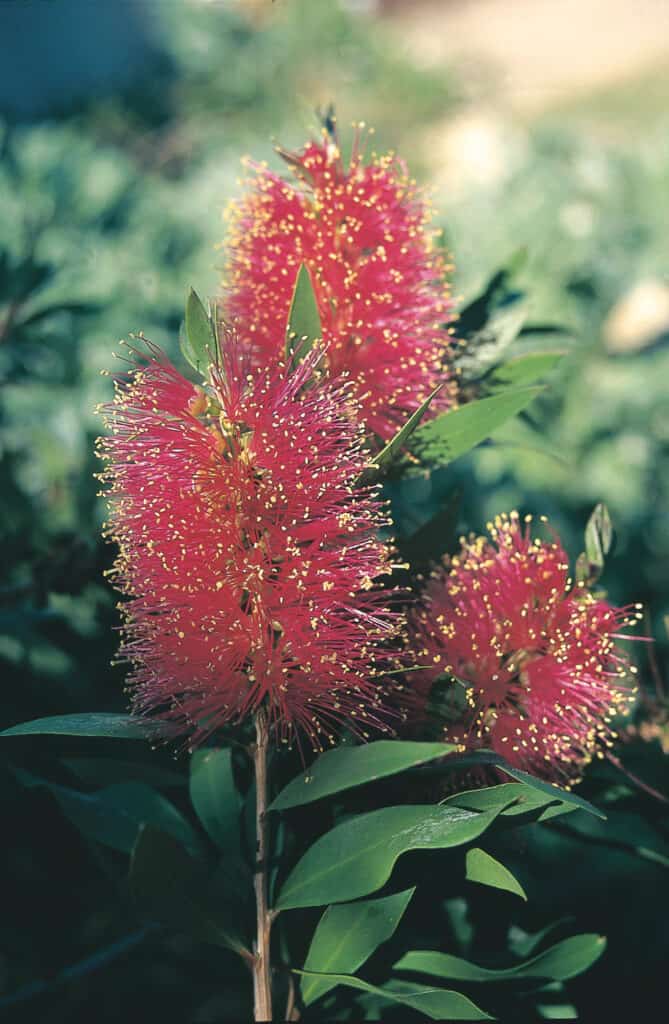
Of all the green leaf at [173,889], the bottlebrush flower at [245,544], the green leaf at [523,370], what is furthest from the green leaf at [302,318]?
the green leaf at [173,889]

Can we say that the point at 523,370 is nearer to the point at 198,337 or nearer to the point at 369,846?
the point at 198,337

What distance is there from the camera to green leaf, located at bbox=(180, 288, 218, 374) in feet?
2.47

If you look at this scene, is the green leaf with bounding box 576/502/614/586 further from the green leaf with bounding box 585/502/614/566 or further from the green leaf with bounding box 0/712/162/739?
the green leaf with bounding box 0/712/162/739

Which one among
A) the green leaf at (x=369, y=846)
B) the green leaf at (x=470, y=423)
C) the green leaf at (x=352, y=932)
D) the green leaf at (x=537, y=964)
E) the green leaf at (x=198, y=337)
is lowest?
the green leaf at (x=537, y=964)

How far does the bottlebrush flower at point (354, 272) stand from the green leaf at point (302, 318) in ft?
0.19

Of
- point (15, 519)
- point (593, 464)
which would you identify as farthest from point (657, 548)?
point (15, 519)

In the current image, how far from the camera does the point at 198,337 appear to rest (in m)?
0.77

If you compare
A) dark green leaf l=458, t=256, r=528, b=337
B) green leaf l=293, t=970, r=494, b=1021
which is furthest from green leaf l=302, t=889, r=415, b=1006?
dark green leaf l=458, t=256, r=528, b=337

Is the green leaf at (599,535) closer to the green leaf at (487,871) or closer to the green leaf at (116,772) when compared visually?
the green leaf at (487,871)

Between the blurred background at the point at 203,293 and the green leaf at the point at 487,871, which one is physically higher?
the blurred background at the point at 203,293

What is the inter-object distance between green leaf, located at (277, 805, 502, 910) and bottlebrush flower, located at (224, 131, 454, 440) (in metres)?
0.37

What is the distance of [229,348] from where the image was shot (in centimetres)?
82

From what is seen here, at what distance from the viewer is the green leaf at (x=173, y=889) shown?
0.69 meters

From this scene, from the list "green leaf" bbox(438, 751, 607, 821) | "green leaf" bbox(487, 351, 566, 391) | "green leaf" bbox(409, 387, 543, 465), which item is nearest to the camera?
"green leaf" bbox(438, 751, 607, 821)
